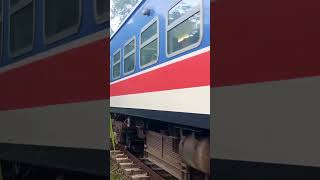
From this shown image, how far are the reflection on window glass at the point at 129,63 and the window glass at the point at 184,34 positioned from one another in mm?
2738

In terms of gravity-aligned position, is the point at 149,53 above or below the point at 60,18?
above

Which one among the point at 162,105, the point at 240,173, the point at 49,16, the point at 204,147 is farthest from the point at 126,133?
the point at 240,173

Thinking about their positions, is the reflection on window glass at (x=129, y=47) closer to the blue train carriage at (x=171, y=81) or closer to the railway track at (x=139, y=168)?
the blue train carriage at (x=171, y=81)

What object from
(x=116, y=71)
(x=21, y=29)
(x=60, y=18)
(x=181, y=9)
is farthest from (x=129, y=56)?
(x=60, y=18)

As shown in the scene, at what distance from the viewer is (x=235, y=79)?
159 centimetres

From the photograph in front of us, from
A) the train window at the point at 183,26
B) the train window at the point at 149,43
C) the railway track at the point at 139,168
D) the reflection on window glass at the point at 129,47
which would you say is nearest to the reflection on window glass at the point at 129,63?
the reflection on window glass at the point at 129,47

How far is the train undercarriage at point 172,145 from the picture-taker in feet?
15.3

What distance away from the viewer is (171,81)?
16.2 feet

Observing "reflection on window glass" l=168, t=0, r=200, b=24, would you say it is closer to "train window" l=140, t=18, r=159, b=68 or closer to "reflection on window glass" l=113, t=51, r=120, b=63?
"train window" l=140, t=18, r=159, b=68

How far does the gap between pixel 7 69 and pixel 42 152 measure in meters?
1.04

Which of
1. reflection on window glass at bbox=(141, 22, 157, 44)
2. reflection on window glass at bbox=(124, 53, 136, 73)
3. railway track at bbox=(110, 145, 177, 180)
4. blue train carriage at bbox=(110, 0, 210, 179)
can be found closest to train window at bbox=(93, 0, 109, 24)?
blue train carriage at bbox=(110, 0, 210, 179)

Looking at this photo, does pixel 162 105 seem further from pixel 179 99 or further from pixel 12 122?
pixel 12 122

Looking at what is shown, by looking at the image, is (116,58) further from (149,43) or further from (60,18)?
(60,18)

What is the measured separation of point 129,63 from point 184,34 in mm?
Answer: 3838
